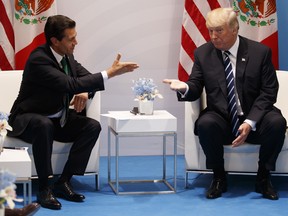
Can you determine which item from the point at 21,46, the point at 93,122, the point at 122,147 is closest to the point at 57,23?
the point at 93,122

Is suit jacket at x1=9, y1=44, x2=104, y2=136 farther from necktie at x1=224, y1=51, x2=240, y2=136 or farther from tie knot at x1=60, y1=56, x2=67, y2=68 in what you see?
necktie at x1=224, y1=51, x2=240, y2=136

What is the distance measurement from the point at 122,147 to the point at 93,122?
1.52 metres

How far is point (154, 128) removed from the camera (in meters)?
4.76

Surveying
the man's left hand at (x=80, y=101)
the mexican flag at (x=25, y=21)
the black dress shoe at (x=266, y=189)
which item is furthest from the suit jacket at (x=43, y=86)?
the black dress shoe at (x=266, y=189)

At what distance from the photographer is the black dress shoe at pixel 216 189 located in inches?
184

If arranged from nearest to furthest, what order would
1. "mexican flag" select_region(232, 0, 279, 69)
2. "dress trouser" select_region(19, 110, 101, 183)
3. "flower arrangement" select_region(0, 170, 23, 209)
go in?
"flower arrangement" select_region(0, 170, 23, 209) → "dress trouser" select_region(19, 110, 101, 183) → "mexican flag" select_region(232, 0, 279, 69)

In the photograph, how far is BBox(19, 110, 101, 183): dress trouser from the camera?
445 cm

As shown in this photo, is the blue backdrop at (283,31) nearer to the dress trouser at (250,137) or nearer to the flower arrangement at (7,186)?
the dress trouser at (250,137)

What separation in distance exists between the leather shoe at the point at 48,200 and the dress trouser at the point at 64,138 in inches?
3.8

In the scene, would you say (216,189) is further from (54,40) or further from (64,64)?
(54,40)

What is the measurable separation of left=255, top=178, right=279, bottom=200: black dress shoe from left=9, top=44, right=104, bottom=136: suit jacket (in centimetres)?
130

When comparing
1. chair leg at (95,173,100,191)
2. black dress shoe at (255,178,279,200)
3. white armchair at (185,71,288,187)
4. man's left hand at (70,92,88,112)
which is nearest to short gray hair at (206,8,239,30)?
white armchair at (185,71,288,187)

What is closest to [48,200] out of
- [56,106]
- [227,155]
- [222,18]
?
[56,106]

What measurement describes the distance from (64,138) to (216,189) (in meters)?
1.12
